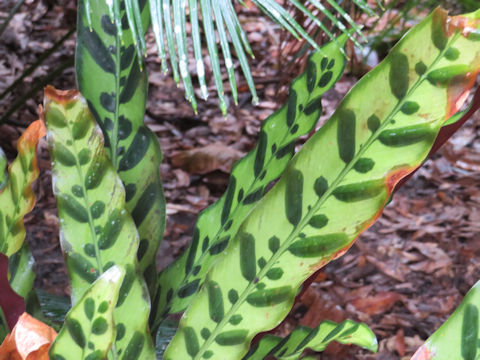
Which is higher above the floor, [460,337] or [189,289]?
[460,337]

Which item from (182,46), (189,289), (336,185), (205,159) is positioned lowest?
(205,159)

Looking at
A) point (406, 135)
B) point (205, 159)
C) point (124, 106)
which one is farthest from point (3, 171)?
point (205, 159)

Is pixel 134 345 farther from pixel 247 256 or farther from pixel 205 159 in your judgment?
pixel 205 159

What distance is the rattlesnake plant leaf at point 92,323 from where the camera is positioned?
474mm

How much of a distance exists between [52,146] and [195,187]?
1159mm

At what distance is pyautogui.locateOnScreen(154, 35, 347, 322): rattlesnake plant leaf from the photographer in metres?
0.65

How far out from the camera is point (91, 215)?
2.13 ft

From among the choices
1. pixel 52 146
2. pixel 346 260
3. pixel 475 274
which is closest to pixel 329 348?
pixel 346 260

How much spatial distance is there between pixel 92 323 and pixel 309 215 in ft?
0.68

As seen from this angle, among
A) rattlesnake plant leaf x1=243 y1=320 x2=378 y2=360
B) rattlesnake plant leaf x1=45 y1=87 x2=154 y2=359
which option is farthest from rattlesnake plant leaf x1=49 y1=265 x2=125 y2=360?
rattlesnake plant leaf x1=243 y1=320 x2=378 y2=360

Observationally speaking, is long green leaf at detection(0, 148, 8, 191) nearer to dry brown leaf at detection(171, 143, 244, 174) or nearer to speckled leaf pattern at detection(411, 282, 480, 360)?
speckled leaf pattern at detection(411, 282, 480, 360)

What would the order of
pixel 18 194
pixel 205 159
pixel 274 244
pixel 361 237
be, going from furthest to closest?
pixel 205 159
pixel 361 237
pixel 18 194
pixel 274 244

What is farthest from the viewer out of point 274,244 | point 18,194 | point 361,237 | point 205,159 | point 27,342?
point 205,159

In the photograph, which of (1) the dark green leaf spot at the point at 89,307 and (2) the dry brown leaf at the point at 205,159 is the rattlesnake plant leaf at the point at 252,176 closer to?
(1) the dark green leaf spot at the point at 89,307
